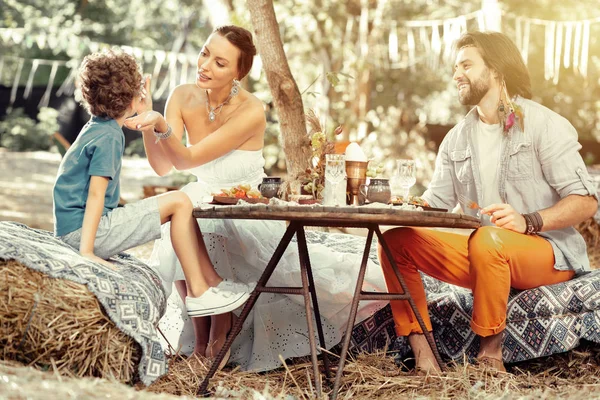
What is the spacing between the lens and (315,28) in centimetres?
1253

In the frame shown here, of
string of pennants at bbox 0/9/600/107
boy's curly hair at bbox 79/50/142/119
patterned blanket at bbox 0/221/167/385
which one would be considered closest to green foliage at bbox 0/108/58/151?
string of pennants at bbox 0/9/600/107

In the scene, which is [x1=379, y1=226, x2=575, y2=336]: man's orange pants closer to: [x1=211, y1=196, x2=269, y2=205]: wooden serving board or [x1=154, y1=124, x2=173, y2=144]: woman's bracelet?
[x1=211, y1=196, x2=269, y2=205]: wooden serving board

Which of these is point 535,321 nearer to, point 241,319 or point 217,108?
point 241,319

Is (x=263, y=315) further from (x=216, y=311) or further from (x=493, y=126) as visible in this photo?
(x=493, y=126)

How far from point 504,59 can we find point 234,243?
143 cm

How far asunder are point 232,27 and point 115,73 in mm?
849

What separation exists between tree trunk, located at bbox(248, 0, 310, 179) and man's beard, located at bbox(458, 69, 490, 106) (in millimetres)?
1372

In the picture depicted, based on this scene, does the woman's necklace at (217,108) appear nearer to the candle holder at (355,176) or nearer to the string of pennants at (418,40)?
the candle holder at (355,176)

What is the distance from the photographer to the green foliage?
66.8 ft

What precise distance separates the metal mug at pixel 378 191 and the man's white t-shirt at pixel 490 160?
2.19ft

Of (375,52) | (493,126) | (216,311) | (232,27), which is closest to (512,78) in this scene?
(493,126)

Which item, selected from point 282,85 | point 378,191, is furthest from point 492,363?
point 282,85

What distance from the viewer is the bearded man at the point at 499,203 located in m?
3.25

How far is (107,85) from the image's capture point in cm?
329
